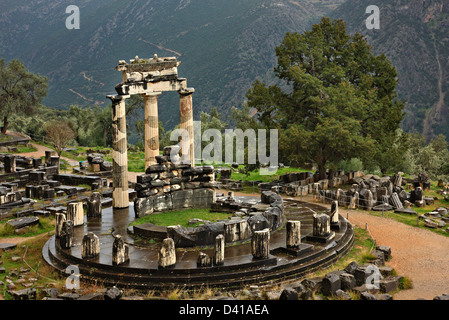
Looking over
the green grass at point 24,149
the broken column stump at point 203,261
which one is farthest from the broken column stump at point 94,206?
the green grass at point 24,149

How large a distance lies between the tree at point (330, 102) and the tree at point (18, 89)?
106ft

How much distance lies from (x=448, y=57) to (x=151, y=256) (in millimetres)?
96271

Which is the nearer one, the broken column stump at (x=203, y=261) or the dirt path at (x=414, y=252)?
the broken column stump at (x=203, y=261)

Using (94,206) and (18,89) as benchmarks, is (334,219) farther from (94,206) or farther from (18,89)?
(18,89)

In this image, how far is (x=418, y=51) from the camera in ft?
314

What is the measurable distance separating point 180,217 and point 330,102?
49.0ft

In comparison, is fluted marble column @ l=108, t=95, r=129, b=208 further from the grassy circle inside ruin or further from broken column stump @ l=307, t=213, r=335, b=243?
broken column stump @ l=307, t=213, r=335, b=243

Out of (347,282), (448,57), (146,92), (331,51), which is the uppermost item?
(448,57)

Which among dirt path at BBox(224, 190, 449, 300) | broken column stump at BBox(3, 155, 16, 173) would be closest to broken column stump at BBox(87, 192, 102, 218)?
dirt path at BBox(224, 190, 449, 300)

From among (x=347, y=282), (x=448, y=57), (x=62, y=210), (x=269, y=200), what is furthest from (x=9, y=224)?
(x=448, y=57)

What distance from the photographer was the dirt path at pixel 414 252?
1627cm

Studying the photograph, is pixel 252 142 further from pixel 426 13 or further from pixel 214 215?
pixel 426 13

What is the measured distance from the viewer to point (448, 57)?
97.7 m

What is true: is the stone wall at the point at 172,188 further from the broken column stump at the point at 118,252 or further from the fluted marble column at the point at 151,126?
the broken column stump at the point at 118,252
